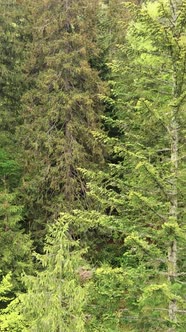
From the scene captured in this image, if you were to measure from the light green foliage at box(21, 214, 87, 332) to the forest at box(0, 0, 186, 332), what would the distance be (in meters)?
0.02

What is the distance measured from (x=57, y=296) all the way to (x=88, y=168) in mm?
9684

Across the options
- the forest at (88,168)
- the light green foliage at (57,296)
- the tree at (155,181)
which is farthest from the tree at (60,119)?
the light green foliage at (57,296)

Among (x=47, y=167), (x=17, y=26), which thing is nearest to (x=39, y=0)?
(x=17, y=26)

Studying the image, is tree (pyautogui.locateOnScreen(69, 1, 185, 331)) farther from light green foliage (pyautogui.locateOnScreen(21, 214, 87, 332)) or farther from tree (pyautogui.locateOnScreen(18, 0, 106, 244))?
tree (pyautogui.locateOnScreen(18, 0, 106, 244))

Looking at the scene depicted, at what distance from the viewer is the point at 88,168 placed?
17625mm

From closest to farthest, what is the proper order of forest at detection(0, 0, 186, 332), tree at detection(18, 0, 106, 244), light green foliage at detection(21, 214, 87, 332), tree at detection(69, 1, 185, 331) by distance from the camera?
tree at detection(69, 1, 185, 331) < light green foliage at detection(21, 214, 87, 332) < forest at detection(0, 0, 186, 332) < tree at detection(18, 0, 106, 244)

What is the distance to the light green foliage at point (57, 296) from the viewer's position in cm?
817

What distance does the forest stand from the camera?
834 centimetres

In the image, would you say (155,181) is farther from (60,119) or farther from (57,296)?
(60,119)

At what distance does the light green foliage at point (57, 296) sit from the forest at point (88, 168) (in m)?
0.02

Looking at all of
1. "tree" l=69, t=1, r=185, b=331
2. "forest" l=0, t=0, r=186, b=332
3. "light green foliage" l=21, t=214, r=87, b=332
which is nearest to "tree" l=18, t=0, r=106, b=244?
"forest" l=0, t=0, r=186, b=332

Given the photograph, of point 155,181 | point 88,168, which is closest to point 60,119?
point 88,168

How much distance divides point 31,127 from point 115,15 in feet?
32.9

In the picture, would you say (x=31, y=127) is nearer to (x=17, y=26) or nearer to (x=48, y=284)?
(x=17, y=26)
